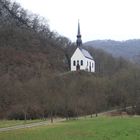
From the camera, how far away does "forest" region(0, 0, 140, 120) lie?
60.3 metres

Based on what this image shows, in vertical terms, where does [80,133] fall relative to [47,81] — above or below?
below

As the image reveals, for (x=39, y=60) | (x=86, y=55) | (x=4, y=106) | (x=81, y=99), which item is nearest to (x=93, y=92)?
(x=81, y=99)

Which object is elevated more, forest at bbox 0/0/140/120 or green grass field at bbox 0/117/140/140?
forest at bbox 0/0/140/120

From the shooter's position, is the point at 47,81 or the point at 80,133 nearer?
the point at 80,133

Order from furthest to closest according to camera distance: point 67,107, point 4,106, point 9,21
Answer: point 9,21 < point 4,106 < point 67,107

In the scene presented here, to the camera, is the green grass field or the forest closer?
the green grass field

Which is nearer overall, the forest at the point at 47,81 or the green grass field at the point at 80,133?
the green grass field at the point at 80,133

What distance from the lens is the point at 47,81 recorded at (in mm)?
66438

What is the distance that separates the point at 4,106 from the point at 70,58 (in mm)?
52946

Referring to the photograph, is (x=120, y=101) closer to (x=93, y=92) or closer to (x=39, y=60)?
(x=93, y=92)

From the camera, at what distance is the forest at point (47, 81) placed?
6034 centimetres

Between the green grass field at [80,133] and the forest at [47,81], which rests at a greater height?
the forest at [47,81]

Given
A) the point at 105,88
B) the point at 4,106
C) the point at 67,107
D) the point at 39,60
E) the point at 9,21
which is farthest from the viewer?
the point at 9,21

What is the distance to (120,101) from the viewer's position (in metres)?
74.8
